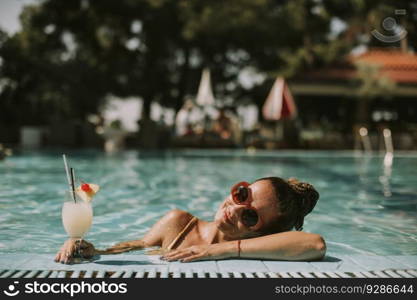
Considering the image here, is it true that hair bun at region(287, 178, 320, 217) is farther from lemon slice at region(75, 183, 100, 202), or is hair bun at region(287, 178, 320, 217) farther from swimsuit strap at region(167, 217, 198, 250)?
lemon slice at region(75, 183, 100, 202)

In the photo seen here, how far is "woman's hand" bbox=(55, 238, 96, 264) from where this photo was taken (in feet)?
9.07

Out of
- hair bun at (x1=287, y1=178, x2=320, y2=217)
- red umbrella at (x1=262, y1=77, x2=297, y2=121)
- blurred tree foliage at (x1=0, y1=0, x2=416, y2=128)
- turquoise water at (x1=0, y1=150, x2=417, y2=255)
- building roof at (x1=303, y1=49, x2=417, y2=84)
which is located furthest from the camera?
blurred tree foliage at (x1=0, y1=0, x2=416, y2=128)

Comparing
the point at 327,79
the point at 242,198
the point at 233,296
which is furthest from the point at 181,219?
the point at 327,79

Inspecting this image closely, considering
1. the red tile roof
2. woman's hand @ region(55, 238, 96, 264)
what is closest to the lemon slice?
woman's hand @ region(55, 238, 96, 264)

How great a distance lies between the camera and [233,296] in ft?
7.22

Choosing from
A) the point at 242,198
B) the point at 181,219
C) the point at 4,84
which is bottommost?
the point at 181,219

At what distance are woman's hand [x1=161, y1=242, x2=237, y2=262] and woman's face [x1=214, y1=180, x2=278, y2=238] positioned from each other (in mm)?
136

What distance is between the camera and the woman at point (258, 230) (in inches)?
112

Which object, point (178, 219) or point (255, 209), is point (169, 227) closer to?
point (178, 219)

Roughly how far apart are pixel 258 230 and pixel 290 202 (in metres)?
0.25

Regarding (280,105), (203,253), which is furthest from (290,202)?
(280,105)

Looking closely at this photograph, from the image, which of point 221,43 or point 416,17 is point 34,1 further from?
point 416,17

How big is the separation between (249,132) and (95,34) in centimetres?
897

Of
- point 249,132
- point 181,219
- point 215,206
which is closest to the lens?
point 181,219
